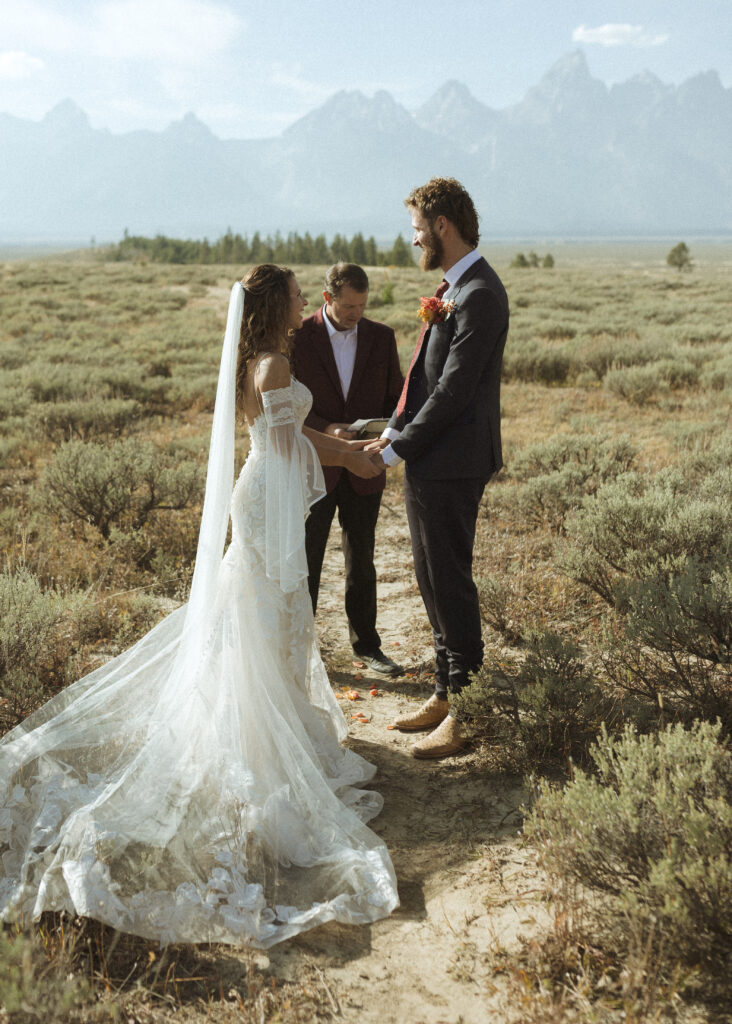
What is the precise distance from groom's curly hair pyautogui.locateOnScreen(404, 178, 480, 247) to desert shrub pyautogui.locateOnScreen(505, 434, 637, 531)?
3.69 m

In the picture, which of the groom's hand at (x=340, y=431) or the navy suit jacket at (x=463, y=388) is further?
the groom's hand at (x=340, y=431)

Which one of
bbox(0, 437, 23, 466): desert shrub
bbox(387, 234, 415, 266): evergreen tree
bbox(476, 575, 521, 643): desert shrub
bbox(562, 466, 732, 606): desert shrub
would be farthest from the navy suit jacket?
bbox(387, 234, 415, 266): evergreen tree

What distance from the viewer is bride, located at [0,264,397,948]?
284cm

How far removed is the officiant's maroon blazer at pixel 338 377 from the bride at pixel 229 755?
677mm

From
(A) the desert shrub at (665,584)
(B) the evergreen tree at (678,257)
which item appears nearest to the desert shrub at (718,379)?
(A) the desert shrub at (665,584)

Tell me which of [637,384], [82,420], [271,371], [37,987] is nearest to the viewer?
[37,987]

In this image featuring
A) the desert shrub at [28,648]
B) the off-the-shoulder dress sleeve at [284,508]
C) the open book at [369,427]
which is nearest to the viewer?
the off-the-shoulder dress sleeve at [284,508]

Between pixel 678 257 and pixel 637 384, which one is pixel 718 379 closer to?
pixel 637 384

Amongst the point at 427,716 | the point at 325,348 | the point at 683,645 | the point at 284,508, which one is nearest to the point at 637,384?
the point at 325,348

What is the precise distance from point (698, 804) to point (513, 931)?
0.80m

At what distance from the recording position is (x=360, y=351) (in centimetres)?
495

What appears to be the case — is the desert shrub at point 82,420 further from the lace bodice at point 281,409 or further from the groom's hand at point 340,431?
the lace bodice at point 281,409

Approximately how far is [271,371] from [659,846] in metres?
2.47

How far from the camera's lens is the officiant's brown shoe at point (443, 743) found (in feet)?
13.3
